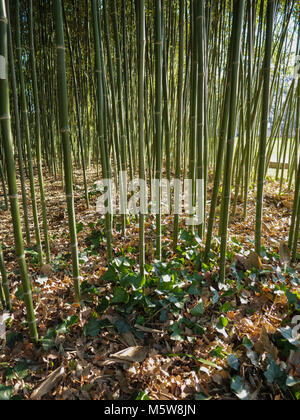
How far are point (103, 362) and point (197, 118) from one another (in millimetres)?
1302

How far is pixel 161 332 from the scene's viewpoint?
4.03 feet

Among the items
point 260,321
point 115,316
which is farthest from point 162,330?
point 260,321

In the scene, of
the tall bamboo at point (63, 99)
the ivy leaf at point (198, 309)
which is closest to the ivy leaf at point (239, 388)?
the ivy leaf at point (198, 309)

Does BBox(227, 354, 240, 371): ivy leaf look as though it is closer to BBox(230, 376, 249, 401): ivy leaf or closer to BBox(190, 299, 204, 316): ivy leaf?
BBox(230, 376, 249, 401): ivy leaf

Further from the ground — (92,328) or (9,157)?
(9,157)

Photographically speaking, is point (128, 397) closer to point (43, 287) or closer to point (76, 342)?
point (76, 342)

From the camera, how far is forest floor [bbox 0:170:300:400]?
1007 millimetres

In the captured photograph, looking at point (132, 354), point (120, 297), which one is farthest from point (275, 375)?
point (120, 297)

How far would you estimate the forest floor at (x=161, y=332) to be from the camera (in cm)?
101

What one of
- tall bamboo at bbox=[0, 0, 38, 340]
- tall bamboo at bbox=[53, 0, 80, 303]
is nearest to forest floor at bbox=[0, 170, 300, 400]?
tall bamboo at bbox=[0, 0, 38, 340]

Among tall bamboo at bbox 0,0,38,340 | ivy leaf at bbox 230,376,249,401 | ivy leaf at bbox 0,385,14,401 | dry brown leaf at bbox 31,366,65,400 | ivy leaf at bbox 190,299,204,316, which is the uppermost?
tall bamboo at bbox 0,0,38,340

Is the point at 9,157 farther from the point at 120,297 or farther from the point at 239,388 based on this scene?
the point at 239,388

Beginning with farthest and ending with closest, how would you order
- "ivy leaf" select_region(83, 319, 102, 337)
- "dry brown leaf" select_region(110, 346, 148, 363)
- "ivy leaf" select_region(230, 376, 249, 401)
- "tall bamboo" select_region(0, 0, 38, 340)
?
"ivy leaf" select_region(83, 319, 102, 337), "dry brown leaf" select_region(110, 346, 148, 363), "ivy leaf" select_region(230, 376, 249, 401), "tall bamboo" select_region(0, 0, 38, 340)

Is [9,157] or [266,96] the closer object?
[9,157]
